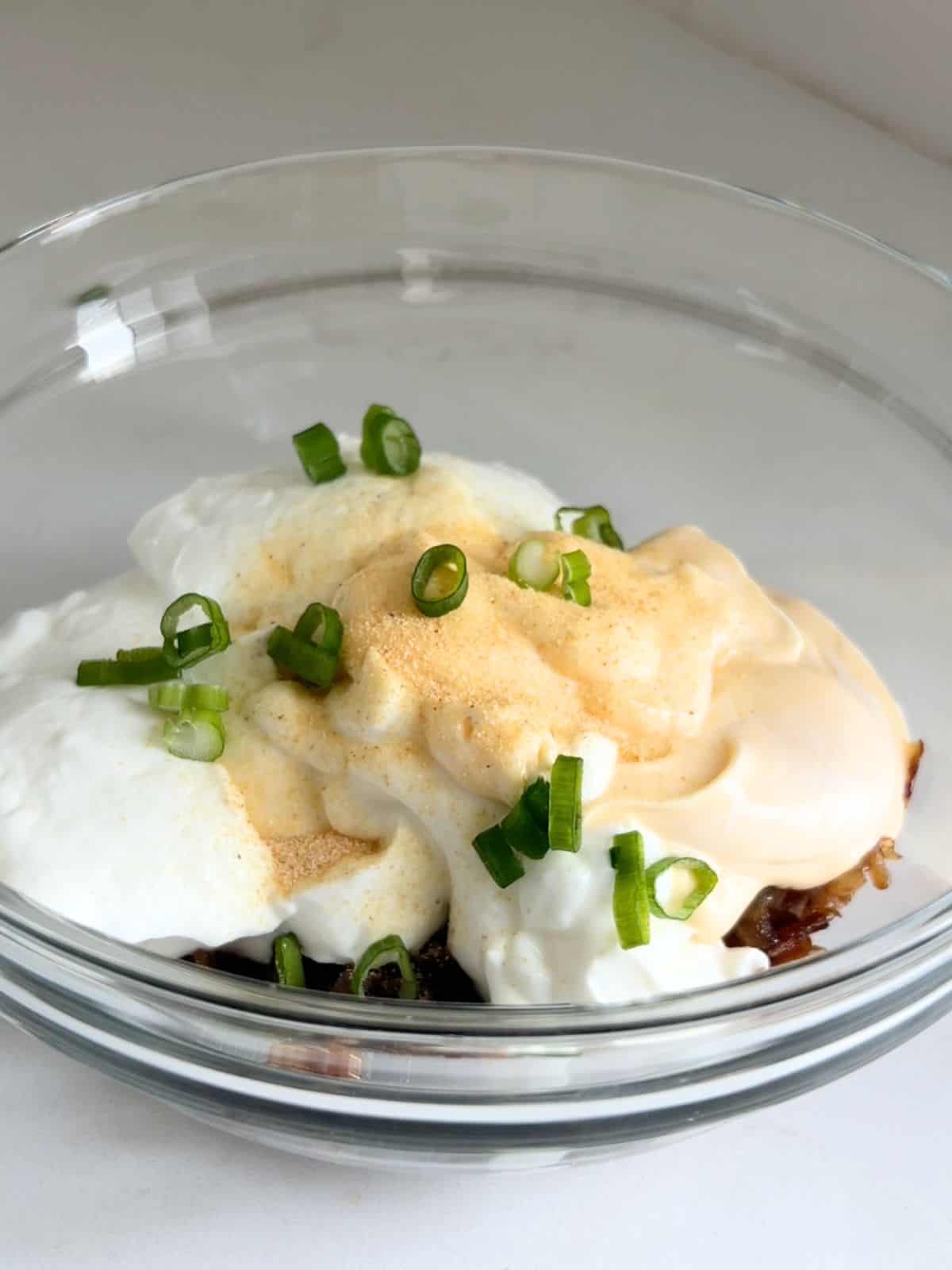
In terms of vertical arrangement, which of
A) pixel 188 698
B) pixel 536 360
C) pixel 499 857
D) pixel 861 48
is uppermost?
pixel 861 48

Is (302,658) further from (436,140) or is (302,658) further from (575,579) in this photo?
(436,140)

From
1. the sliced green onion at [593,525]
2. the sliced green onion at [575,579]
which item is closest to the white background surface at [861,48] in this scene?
the sliced green onion at [593,525]

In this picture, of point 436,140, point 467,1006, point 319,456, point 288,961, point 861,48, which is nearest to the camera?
point 467,1006

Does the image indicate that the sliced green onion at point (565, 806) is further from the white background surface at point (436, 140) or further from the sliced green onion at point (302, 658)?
the white background surface at point (436, 140)

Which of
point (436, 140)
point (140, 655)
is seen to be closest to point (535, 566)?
point (140, 655)

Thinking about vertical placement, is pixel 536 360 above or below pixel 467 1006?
above

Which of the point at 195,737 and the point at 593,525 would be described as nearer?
the point at 195,737

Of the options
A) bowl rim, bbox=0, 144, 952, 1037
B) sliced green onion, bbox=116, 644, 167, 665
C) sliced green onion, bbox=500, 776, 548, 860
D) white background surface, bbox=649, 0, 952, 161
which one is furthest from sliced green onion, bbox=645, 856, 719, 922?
white background surface, bbox=649, 0, 952, 161
